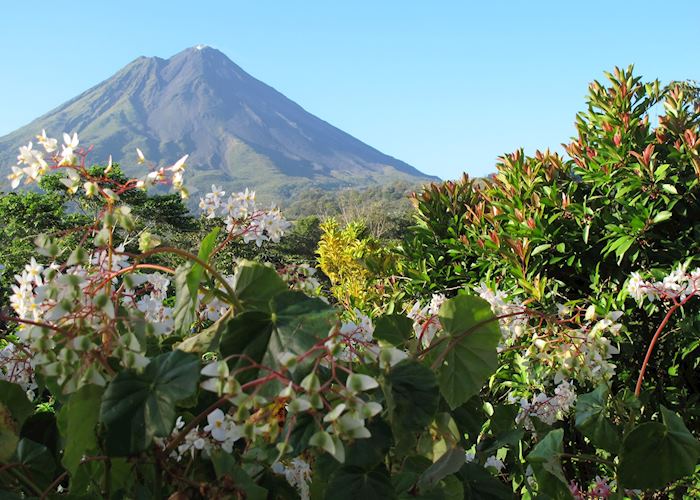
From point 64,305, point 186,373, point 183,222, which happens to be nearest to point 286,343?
point 186,373

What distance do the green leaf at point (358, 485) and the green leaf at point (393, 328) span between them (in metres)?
0.24

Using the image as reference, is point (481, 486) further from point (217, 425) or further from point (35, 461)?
point (35, 461)

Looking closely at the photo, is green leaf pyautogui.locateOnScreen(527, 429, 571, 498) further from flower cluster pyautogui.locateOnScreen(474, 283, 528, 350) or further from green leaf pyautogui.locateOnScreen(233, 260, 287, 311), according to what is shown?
green leaf pyautogui.locateOnScreen(233, 260, 287, 311)

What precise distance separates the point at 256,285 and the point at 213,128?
135665mm

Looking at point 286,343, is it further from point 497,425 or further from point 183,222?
point 183,222

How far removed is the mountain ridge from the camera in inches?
4579

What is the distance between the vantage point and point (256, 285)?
838mm

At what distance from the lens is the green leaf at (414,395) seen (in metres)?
0.72

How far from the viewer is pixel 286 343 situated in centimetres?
72

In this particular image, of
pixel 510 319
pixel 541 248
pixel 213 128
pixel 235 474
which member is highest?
pixel 213 128

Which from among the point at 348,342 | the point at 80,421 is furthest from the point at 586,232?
the point at 80,421

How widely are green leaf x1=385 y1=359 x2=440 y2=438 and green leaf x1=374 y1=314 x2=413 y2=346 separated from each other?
8.4 inches

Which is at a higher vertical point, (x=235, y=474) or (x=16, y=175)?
(x=16, y=175)

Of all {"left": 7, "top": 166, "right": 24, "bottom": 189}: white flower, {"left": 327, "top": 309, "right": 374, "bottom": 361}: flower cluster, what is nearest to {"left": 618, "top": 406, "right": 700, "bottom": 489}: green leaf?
{"left": 327, "top": 309, "right": 374, "bottom": 361}: flower cluster
